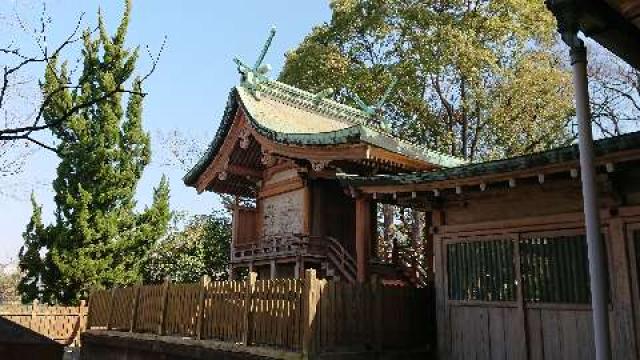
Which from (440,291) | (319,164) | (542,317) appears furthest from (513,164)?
(319,164)

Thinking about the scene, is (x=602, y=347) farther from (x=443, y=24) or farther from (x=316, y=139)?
(x=443, y=24)

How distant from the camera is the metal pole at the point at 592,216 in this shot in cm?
362

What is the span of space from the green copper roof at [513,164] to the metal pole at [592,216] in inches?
145

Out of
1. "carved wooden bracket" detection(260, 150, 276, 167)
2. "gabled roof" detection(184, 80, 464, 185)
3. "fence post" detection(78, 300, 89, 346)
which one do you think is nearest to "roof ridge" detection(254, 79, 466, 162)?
"gabled roof" detection(184, 80, 464, 185)

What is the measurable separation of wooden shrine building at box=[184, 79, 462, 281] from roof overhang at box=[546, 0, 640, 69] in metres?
8.30

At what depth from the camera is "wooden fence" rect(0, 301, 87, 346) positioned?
18484mm

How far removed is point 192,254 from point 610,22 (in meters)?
25.7

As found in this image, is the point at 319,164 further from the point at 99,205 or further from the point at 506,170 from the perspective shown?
the point at 99,205

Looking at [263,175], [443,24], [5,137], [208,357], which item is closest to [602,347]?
[5,137]

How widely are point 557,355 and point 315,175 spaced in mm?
8769

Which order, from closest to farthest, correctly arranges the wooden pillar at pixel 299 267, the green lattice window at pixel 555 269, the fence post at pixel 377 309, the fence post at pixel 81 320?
1. the green lattice window at pixel 555 269
2. the fence post at pixel 377 309
3. the wooden pillar at pixel 299 267
4. the fence post at pixel 81 320

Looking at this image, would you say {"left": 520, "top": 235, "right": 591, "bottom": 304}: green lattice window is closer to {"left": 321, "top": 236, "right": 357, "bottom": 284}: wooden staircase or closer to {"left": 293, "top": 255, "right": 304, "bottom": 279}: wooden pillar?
{"left": 321, "top": 236, "right": 357, "bottom": 284}: wooden staircase

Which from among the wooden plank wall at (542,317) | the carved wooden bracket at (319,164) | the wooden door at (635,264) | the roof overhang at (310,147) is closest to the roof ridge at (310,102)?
the roof overhang at (310,147)

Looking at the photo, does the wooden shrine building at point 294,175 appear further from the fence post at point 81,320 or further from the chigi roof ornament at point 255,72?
the fence post at point 81,320
